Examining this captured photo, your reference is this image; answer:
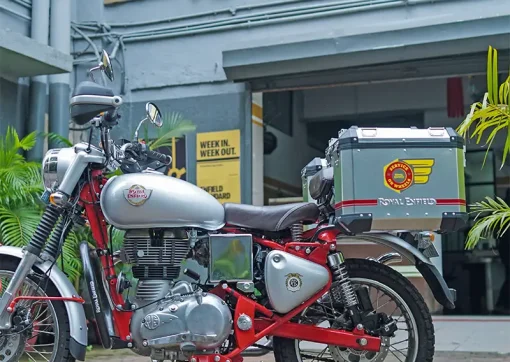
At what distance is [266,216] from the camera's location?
3.84 meters

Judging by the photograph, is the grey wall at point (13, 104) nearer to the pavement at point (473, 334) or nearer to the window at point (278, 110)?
the window at point (278, 110)

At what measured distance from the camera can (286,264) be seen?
377cm

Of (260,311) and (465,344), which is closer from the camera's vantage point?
(260,311)

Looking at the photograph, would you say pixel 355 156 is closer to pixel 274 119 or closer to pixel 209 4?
pixel 209 4

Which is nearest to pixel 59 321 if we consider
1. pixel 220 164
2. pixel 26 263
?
pixel 26 263

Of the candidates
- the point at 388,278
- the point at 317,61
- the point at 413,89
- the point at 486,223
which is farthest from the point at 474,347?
the point at 413,89

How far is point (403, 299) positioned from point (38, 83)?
5.79 meters

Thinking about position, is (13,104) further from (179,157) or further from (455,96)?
(455,96)

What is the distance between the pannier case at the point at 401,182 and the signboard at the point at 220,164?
15.3 ft

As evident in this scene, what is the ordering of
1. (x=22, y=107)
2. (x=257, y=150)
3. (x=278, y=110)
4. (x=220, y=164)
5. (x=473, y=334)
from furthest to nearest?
(x=278, y=110)
(x=257, y=150)
(x=220, y=164)
(x=22, y=107)
(x=473, y=334)

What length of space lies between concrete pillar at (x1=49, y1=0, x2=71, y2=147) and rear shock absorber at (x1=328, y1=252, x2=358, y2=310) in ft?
17.2

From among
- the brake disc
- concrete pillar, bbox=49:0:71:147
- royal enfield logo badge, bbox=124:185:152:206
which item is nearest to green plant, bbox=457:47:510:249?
the brake disc

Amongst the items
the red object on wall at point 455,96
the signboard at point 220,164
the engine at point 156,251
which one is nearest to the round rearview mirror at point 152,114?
the engine at point 156,251

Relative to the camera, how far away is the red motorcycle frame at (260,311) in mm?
3770
